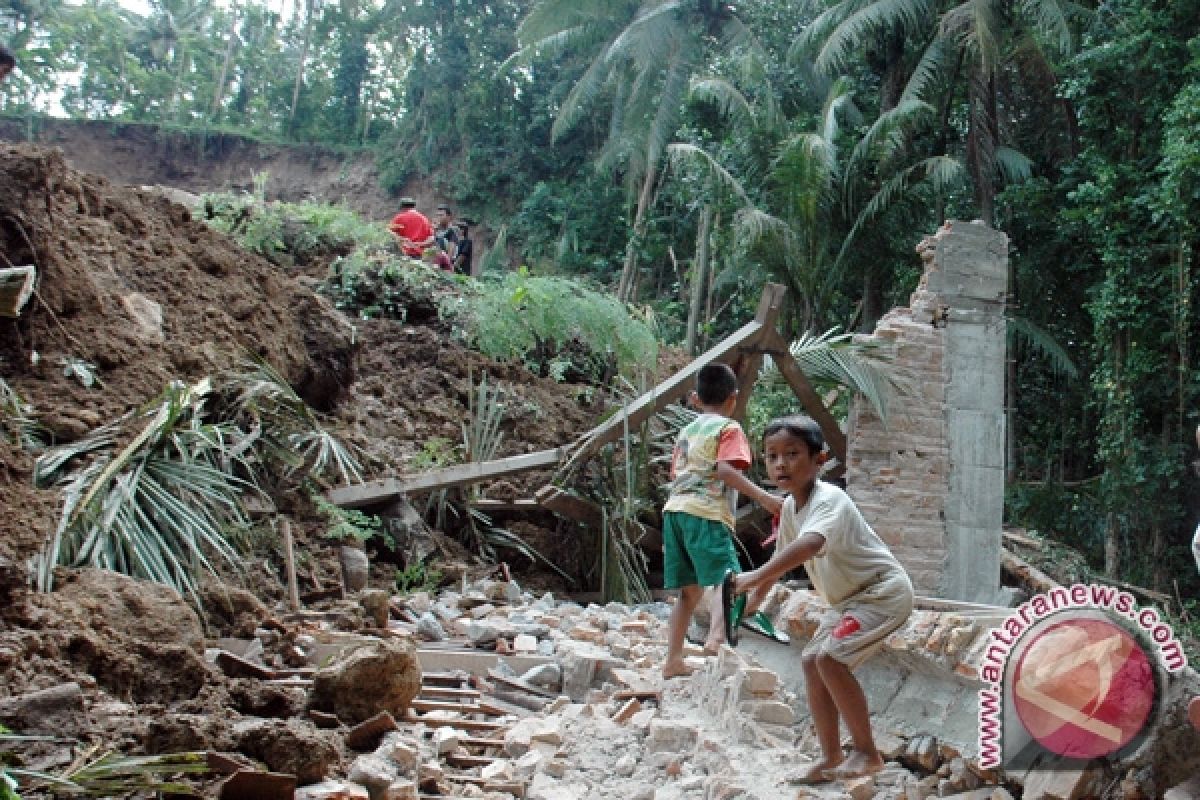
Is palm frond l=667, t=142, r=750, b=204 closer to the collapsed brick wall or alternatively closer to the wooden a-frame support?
the collapsed brick wall

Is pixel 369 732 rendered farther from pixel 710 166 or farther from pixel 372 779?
pixel 710 166

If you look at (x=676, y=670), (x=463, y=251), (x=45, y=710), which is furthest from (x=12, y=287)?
(x=463, y=251)

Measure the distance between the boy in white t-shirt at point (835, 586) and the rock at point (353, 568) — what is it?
408cm

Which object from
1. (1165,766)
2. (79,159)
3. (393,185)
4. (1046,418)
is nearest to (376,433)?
→ (1165,766)

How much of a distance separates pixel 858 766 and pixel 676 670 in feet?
4.98

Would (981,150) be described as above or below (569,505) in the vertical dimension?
above

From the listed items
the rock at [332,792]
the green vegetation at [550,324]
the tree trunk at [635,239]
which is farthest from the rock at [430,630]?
the tree trunk at [635,239]

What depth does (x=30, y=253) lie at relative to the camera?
244 inches

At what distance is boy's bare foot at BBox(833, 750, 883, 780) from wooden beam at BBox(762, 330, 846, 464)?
16.9 feet

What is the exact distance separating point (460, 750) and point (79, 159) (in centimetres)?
2927

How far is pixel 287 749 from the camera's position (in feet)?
11.2

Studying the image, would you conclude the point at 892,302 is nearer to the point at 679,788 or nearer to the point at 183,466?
the point at 183,466

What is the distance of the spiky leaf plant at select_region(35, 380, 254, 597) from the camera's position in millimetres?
5293

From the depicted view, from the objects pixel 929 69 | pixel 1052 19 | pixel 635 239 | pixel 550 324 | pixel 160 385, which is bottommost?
pixel 160 385
